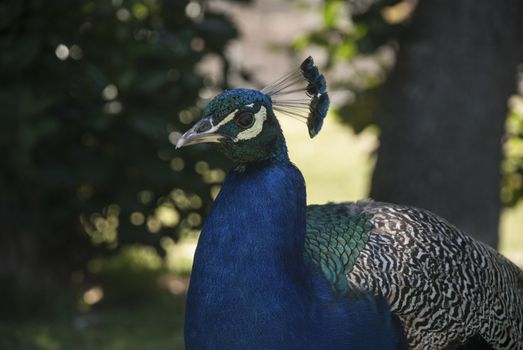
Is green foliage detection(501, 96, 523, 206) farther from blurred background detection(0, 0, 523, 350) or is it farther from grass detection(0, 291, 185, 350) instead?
grass detection(0, 291, 185, 350)

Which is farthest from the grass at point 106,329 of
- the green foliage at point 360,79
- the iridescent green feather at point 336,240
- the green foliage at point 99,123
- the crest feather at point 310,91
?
the crest feather at point 310,91

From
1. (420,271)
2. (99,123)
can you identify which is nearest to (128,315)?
(99,123)

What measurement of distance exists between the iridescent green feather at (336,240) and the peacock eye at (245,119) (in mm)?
375

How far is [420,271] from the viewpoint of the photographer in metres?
2.35

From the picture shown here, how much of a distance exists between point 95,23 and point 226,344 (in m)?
2.02

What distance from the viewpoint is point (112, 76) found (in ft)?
12.0

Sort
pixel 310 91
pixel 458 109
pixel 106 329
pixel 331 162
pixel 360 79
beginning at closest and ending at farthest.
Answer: pixel 310 91, pixel 458 109, pixel 106 329, pixel 360 79, pixel 331 162

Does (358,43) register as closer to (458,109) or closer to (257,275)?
(458,109)

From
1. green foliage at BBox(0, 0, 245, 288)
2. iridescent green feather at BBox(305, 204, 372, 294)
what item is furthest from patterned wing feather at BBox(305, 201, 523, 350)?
green foliage at BBox(0, 0, 245, 288)

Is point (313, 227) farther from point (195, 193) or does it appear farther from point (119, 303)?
point (119, 303)

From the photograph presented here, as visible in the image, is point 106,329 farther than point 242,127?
Yes

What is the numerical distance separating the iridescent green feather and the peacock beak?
397 millimetres

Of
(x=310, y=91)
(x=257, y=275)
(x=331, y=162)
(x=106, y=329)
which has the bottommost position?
(x=106, y=329)

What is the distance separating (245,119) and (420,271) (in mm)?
623
